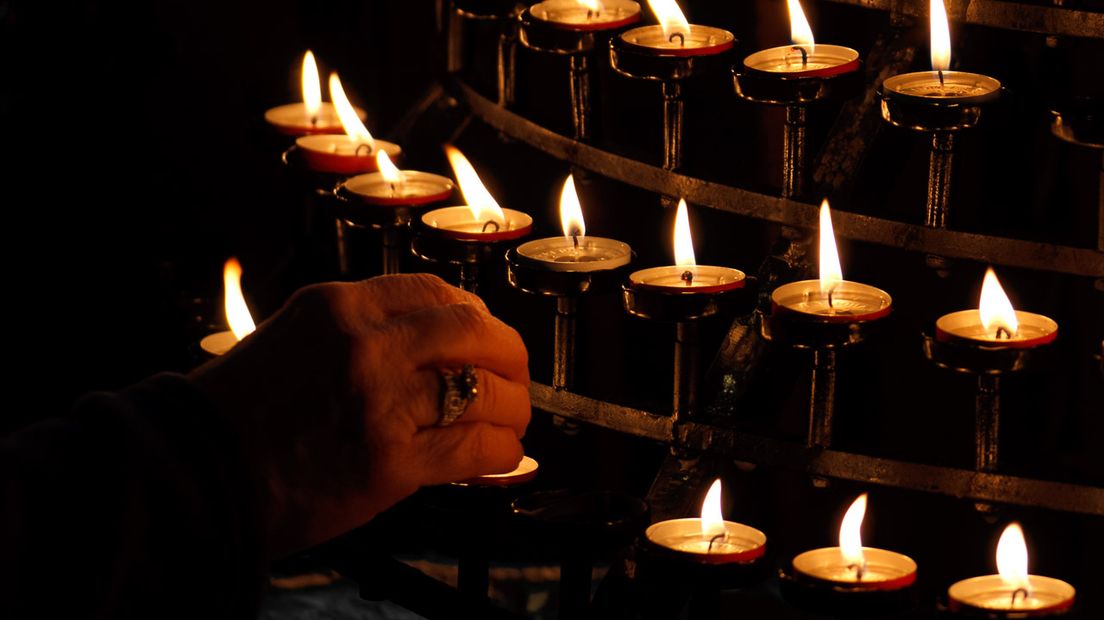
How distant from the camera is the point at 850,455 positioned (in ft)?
5.75

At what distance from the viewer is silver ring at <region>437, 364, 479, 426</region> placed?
1.46 meters

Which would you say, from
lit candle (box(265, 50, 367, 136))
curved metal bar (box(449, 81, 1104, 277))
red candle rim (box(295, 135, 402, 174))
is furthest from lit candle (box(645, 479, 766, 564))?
lit candle (box(265, 50, 367, 136))

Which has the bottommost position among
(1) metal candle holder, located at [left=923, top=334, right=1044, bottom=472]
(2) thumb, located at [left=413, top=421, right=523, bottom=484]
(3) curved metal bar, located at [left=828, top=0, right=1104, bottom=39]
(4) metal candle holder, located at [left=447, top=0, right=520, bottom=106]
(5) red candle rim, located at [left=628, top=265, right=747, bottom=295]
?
(2) thumb, located at [left=413, top=421, right=523, bottom=484]

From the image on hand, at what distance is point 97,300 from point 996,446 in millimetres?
2020

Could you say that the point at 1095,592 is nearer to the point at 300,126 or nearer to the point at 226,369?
the point at 300,126

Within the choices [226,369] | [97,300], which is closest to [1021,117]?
[226,369]

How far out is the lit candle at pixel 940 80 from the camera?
1695mm

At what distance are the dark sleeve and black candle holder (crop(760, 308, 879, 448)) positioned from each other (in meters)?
0.58

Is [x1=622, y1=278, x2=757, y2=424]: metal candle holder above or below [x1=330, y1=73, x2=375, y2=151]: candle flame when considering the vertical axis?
below

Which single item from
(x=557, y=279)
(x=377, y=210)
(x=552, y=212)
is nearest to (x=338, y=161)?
(x=377, y=210)

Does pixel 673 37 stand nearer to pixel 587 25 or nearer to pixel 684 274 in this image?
pixel 587 25

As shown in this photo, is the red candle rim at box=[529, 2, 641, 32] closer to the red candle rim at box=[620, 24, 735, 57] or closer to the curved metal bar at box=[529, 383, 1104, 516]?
the red candle rim at box=[620, 24, 735, 57]

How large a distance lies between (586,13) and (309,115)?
554 millimetres

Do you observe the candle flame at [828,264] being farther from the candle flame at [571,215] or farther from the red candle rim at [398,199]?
the red candle rim at [398,199]
